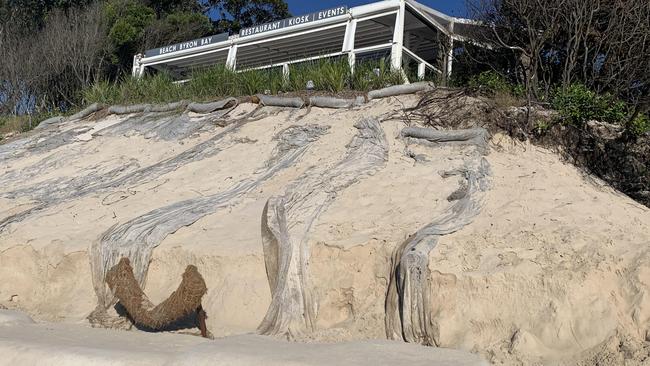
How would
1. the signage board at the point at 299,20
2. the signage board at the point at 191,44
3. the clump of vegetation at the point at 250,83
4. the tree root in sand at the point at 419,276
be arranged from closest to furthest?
1. the tree root in sand at the point at 419,276
2. the clump of vegetation at the point at 250,83
3. the signage board at the point at 299,20
4. the signage board at the point at 191,44

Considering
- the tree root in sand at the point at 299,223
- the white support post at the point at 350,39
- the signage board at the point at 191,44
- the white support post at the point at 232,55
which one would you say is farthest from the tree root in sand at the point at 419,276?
the signage board at the point at 191,44

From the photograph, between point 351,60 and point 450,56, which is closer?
point 450,56

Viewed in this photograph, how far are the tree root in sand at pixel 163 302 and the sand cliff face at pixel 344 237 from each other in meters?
0.62

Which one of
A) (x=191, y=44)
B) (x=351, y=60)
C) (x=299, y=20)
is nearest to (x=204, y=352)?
(x=351, y=60)

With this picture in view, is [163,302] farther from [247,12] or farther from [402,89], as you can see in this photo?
[247,12]

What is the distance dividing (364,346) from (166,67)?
15.7 meters

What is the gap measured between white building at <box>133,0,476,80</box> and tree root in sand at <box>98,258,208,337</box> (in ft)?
24.7

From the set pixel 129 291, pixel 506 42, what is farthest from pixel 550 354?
pixel 506 42

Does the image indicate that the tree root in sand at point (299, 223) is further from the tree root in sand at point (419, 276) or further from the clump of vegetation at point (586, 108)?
the clump of vegetation at point (586, 108)

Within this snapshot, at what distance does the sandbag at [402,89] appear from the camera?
10.6m

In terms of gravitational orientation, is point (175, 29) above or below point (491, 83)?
below

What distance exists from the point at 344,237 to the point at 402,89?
14.7 feet

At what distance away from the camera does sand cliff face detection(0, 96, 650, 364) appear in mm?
5359

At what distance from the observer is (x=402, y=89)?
10.6 metres
